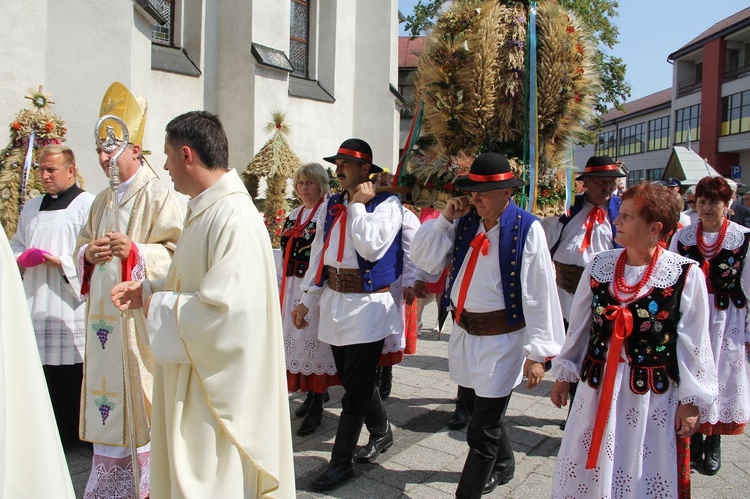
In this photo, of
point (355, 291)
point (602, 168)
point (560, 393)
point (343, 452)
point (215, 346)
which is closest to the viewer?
point (215, 346)

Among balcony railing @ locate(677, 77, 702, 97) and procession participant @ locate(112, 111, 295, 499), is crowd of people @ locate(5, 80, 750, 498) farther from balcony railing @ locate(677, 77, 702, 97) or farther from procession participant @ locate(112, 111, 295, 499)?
balcony railing @ locate(677, 77, 702, 97)

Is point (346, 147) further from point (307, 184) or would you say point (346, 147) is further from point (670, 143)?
point (670, 143)

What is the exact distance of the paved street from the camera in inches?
161

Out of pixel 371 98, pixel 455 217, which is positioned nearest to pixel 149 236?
pixel 455 217

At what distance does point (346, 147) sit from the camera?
14.4 feet

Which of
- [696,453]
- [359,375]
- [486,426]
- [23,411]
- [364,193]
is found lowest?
[696,453]

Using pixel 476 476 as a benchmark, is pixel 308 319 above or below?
above

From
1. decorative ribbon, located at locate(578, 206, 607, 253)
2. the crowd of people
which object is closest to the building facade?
the crowd of people

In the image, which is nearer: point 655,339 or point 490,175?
point 655,339

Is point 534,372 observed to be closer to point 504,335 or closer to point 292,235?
point 504,335

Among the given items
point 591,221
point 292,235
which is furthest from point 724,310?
point 292,235

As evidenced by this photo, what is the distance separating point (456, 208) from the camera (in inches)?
153

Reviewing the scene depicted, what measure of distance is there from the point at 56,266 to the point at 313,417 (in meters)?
2.26

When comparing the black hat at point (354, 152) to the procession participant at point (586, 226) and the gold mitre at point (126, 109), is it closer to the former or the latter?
the gold mitre at point (126, 109)
